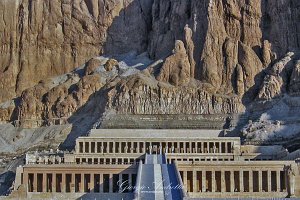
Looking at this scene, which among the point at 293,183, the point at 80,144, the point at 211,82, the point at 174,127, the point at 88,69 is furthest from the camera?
the point at 88,69

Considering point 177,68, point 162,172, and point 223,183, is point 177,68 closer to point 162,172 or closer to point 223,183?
point 223,183

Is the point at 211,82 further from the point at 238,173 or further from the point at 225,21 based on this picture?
the point at 238,173

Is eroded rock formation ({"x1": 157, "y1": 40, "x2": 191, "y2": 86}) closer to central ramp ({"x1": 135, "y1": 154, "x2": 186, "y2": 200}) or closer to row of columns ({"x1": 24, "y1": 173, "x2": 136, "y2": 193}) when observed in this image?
central ramp ({"x1": 135, "y1": 154, "x2": 186, "y2": 200})

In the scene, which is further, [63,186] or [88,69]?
[88,69]

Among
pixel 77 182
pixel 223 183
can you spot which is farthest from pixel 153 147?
pixel 223 183

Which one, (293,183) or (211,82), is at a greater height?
(211,82)

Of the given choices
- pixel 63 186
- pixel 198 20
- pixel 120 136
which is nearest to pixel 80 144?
pixel 120 136

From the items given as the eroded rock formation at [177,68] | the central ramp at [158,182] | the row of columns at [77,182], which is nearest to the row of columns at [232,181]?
the central ramp at [158,182]
